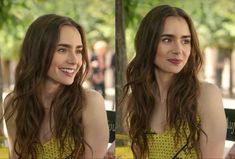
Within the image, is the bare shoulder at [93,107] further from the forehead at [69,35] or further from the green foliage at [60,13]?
the green foliage at [60,13]

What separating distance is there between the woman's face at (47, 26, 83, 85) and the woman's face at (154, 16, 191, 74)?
361mm

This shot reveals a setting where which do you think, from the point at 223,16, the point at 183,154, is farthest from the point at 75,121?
the point at 223,16

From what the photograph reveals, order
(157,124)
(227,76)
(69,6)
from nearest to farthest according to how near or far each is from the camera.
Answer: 1. (157,124)
2. (227,76)
3. (69,6)

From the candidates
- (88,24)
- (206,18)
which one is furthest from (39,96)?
(88,24)

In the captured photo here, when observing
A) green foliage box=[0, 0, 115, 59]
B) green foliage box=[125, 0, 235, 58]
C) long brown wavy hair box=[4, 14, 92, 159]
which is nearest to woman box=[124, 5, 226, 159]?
long brown wavy hair box=[4, 14, 92, 159]

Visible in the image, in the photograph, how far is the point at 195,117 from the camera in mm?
1688

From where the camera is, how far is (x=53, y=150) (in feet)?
6.02

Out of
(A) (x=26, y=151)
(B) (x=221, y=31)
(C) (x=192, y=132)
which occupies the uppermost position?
(B) (x=221, y=31)

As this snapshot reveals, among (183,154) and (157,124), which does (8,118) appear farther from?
(183,154)

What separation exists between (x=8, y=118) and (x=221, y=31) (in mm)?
1560

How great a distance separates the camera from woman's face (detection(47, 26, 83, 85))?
1.78 meters

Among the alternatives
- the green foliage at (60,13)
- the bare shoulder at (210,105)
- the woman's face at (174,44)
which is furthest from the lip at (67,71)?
the green foliage at (60,13)

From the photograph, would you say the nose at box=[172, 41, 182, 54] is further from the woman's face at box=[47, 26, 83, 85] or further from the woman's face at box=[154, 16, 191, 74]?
the woman's face at box=[47, 26, 83, 85]

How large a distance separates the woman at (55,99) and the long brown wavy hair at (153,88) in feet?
0.49
